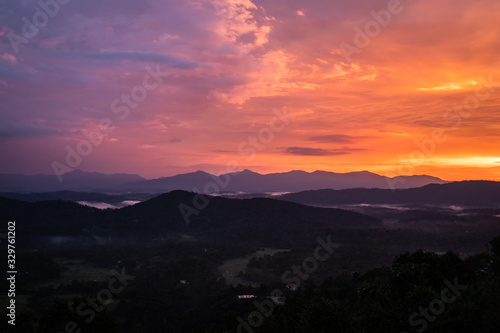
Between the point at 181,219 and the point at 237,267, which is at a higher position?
the point at 181,219

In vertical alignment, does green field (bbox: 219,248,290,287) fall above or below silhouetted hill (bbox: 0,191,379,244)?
below

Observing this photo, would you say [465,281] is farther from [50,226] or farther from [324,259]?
[50,226]

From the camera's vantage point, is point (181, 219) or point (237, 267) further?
point (181, 219)

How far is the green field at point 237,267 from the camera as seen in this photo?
62312 mm

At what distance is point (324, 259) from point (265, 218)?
170ft

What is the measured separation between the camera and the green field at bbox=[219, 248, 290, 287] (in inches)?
2453

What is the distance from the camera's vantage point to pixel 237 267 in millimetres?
73875

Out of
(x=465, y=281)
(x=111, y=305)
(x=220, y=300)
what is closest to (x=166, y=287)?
(x=111, y=305)

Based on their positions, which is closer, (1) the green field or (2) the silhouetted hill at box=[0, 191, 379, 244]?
(1) the green field

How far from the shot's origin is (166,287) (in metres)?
58.7

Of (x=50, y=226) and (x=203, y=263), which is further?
(x=50, y=226)

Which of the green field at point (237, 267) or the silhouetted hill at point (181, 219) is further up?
the silhouetted hill at point (181, 219)

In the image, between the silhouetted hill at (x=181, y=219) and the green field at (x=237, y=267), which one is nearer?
the green field at (x=237, y=267)

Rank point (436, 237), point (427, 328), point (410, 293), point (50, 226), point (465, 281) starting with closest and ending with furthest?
point (427, 328)
point (410, 293)
point (465, 281)
point (436, 237)
point (50, 226)
